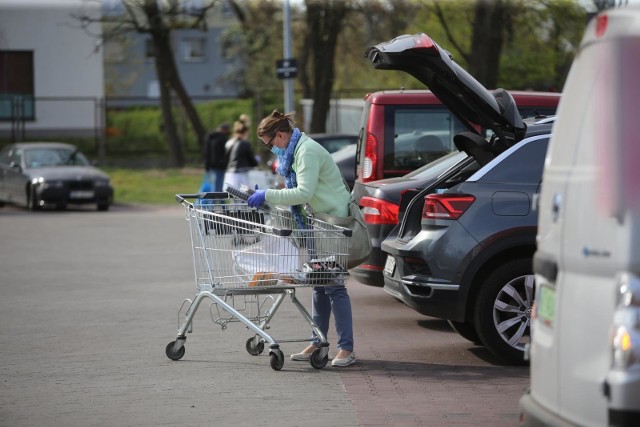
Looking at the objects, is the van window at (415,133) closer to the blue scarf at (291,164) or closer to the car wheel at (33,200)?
the blue scarf at (291,164)

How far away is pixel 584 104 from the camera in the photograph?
4480 millimetres

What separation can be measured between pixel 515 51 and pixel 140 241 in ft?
67.1

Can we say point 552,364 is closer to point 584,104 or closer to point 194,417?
point 584,104

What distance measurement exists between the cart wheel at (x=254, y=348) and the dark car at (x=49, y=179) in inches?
708

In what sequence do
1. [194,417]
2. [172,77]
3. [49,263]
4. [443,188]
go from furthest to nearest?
1. [172,77]
2. [49,263]
3. [443,188]
4. [194,417]

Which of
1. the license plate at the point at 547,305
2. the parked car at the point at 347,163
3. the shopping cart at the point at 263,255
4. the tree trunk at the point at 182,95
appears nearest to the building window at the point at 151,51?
the tree trunk at the point at 182,95

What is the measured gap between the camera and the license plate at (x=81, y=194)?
2621cm

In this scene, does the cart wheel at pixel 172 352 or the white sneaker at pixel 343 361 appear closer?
the white sneaker at pixel 343 361

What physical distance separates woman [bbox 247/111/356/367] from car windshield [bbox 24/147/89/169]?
1926 centimetres

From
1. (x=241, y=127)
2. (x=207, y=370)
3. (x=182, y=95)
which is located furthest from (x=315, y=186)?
(x=182, y=95)

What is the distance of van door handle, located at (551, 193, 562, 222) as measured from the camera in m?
4.61

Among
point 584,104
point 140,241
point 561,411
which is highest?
point 584,104

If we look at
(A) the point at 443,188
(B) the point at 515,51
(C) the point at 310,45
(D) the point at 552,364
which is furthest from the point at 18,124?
(D) the point at 552,364

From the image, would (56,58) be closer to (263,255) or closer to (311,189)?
(311,189)
